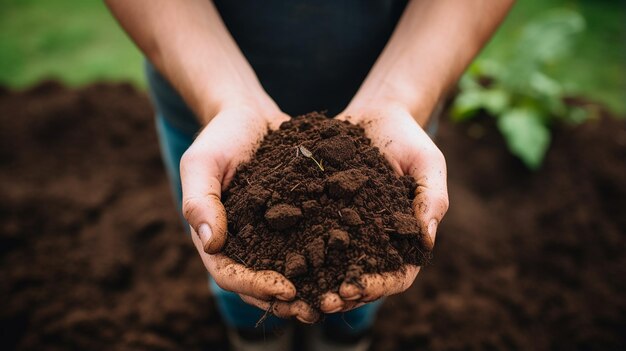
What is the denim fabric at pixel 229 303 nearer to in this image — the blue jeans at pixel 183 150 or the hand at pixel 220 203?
the blue jeans at pixel 183 150

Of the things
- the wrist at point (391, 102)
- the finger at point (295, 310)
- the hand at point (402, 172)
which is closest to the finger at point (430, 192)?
the hand at point (402, 172)

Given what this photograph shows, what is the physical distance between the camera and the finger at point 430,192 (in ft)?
4.66

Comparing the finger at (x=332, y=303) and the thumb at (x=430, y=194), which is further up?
the thumb at (x=430, y=194)

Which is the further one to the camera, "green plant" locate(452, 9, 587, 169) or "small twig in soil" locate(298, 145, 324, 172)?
"green plant" locate(452, 9, 587, 169)

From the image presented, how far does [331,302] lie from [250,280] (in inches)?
9.6

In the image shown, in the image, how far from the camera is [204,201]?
1374mm

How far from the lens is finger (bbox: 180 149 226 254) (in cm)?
135

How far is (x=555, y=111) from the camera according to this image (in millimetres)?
3639

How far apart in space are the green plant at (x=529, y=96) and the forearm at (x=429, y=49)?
5.49 ft

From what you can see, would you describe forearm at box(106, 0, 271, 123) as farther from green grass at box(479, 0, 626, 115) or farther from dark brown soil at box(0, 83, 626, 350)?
green grass at box(479, 0, 626, 115)

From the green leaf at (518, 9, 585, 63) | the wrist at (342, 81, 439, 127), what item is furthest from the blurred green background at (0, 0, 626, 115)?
the wrist at (342, 81, 439, 127)

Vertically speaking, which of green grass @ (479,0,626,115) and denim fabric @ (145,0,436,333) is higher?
denim fabric @ (145,0,436,333)

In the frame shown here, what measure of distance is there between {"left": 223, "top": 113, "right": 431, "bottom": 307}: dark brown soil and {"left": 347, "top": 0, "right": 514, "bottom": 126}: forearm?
1.17 ft

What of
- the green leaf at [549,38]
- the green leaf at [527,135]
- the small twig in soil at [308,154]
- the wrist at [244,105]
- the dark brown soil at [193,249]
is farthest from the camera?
the green leaf at [549,38]
